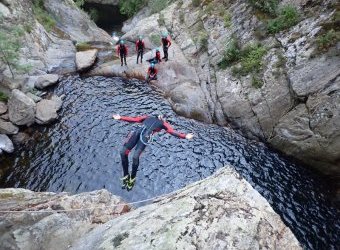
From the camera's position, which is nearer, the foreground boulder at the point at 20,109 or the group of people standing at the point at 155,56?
Result: the foreground boulder at the point at 20,109

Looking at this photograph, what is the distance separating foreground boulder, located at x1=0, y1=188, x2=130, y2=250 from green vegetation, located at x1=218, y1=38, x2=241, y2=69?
15941 millimetres

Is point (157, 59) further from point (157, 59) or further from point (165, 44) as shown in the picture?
point (165, 44)

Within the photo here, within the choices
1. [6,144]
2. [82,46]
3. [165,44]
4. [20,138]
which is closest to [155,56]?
[165,44]

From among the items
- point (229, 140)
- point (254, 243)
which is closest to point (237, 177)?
point (254, 243)

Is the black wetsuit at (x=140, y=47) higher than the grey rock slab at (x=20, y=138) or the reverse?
higher

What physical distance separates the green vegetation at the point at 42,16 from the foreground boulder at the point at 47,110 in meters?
12.7

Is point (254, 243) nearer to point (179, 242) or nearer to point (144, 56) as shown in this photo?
point (179, 242)

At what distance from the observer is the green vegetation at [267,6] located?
Result: 81.1ft

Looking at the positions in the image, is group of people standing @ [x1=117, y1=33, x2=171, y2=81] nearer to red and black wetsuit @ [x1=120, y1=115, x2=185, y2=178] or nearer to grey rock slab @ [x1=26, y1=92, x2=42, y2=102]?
grey rock slab @ [x1=26, y1=92, x2=42, y2=102]

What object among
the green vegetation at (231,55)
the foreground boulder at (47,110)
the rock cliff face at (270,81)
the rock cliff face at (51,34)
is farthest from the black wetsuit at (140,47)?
the foreground boulder at (47,110)

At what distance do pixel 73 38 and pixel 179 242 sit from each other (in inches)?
1206

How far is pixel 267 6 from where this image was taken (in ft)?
81.7

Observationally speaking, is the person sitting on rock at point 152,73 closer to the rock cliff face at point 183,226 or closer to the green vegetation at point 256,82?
the green vegetation at point 256,82

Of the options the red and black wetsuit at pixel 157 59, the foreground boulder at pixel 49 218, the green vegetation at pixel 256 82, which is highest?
the red and black wetsuit at pixel 157 59
